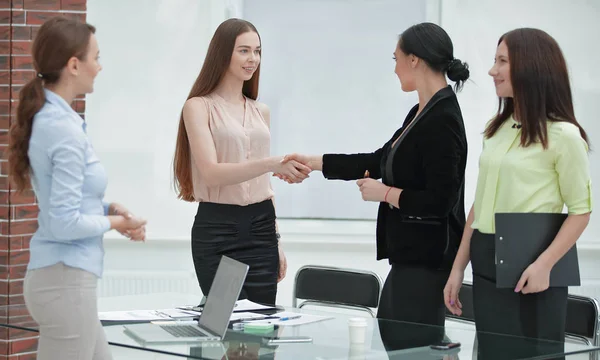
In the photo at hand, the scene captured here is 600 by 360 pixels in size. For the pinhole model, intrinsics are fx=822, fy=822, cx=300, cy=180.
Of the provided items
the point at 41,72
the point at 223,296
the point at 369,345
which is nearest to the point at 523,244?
the point at 369,345

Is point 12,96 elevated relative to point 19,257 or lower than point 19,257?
elevated

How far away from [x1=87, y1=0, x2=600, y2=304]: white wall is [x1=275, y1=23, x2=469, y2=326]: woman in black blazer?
8.28ft

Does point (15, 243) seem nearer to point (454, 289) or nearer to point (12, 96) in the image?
point (12, 96)

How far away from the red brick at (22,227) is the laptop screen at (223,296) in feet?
5.73

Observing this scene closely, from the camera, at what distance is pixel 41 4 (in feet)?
12.9

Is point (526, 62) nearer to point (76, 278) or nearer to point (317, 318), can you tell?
point (317, 318)

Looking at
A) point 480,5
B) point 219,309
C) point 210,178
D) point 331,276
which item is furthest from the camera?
point 480,5

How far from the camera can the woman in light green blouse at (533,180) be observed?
2.46 m

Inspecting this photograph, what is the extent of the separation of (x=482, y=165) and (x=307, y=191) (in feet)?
9.86

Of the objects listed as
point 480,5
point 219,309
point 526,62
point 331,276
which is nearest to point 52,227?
point 219,309

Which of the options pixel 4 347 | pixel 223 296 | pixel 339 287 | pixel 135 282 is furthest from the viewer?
pixel 135 282

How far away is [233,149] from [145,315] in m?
0.86

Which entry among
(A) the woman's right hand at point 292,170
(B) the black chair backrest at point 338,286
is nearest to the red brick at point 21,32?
(A) the woman's right hand at point 292,170

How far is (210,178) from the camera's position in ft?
10.4
